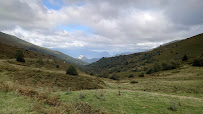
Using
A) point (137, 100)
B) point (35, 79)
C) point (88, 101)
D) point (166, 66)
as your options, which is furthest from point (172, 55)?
point (35, 79)

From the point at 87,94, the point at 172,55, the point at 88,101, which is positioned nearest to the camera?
the point at 88,101

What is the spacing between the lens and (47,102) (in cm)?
739

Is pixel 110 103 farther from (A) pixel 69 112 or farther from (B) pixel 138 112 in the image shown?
(A) pixel 69 112

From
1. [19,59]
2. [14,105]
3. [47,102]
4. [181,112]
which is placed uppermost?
[19,59]

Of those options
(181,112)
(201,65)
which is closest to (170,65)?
(201,65)

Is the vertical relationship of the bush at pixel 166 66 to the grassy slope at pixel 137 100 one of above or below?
above

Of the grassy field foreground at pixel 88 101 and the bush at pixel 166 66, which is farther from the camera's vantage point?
the bush at pixel 166 66

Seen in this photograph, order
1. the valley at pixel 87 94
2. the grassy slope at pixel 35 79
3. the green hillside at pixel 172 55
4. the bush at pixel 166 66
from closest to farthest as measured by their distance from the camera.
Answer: the valley at pixel 87 94 < the grassy slope at pixel 35 79 < the bush at pixel 166 66 < the green hillside at pixel 172 55

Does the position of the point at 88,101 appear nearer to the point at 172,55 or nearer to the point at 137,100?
the point at 137,100

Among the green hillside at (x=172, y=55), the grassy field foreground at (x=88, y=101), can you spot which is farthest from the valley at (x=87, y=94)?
the green hillside at (x=172, y=55)

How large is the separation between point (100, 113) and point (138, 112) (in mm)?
3483

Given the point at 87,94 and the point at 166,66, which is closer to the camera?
the point at 87,94

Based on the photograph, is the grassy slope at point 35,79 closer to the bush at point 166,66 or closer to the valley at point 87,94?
the valley at point 87,94

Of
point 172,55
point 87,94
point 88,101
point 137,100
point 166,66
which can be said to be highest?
point 172,55
